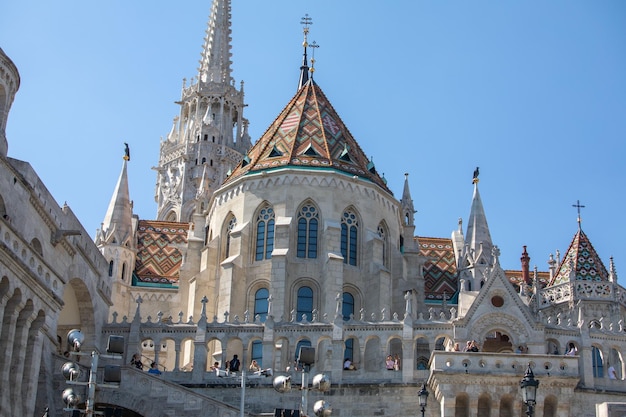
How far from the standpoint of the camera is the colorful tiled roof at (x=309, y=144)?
4722 centimetres

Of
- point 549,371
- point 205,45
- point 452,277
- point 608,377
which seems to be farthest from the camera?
point 205,45

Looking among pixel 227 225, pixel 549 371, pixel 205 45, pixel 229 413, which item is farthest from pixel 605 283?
pixel 205 45

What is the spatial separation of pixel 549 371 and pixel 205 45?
47.6 metres

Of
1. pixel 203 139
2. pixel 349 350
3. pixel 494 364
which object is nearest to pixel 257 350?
pixel 349 350

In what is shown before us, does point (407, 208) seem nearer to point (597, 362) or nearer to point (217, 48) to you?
point (597, 362)

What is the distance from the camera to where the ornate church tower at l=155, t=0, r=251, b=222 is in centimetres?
7075

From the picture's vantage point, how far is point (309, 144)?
4797 cm

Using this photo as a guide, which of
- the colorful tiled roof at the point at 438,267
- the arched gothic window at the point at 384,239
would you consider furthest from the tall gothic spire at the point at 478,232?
the arched gothic window at the point at 384,239

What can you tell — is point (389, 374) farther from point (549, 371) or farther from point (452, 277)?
point (452, 277)

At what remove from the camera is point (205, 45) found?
7850cm

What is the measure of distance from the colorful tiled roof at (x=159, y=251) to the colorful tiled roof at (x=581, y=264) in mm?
17152

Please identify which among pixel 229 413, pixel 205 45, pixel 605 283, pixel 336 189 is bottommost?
pixel 229 413

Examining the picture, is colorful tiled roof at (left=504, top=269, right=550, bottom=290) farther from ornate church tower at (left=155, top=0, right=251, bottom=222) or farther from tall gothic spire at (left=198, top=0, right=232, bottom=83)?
tall gothic spire at (left=198, top=0, right=232, bottom=83)

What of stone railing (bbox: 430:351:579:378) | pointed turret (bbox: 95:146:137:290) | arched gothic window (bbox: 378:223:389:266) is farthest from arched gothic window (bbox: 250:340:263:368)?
pointed turret (bbox: 95:146:137:290)
